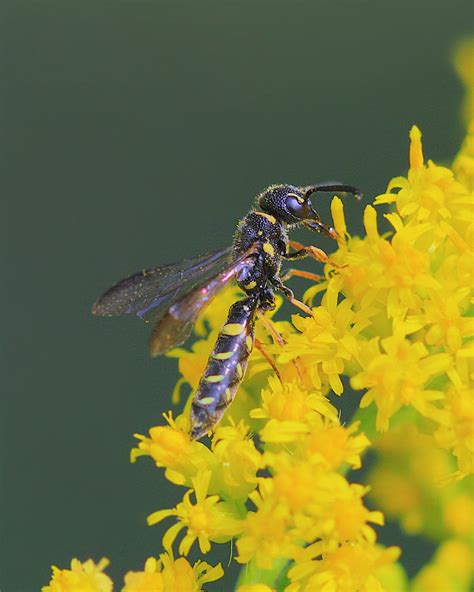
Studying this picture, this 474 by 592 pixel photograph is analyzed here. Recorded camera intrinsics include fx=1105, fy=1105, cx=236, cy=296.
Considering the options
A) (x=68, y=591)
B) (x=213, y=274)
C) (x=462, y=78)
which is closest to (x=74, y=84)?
(x=462, y=78)

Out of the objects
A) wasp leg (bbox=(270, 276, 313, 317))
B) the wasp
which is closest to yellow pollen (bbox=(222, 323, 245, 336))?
the wasp

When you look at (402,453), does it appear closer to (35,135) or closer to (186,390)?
(186,390)

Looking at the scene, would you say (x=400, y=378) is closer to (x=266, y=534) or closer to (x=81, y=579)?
(x=266, y=534)

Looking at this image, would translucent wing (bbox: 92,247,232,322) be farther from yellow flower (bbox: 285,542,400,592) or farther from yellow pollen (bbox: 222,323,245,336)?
yellow flower (bbox: 285,542,400,592)

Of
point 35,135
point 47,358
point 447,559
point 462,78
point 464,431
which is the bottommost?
point 447,559

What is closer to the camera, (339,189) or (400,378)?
(400,378)

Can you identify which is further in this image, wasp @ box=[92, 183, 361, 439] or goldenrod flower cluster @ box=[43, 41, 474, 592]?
wasp @ box=[92, 183, 361, 439]

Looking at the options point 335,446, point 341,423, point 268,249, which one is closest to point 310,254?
point 268,249
